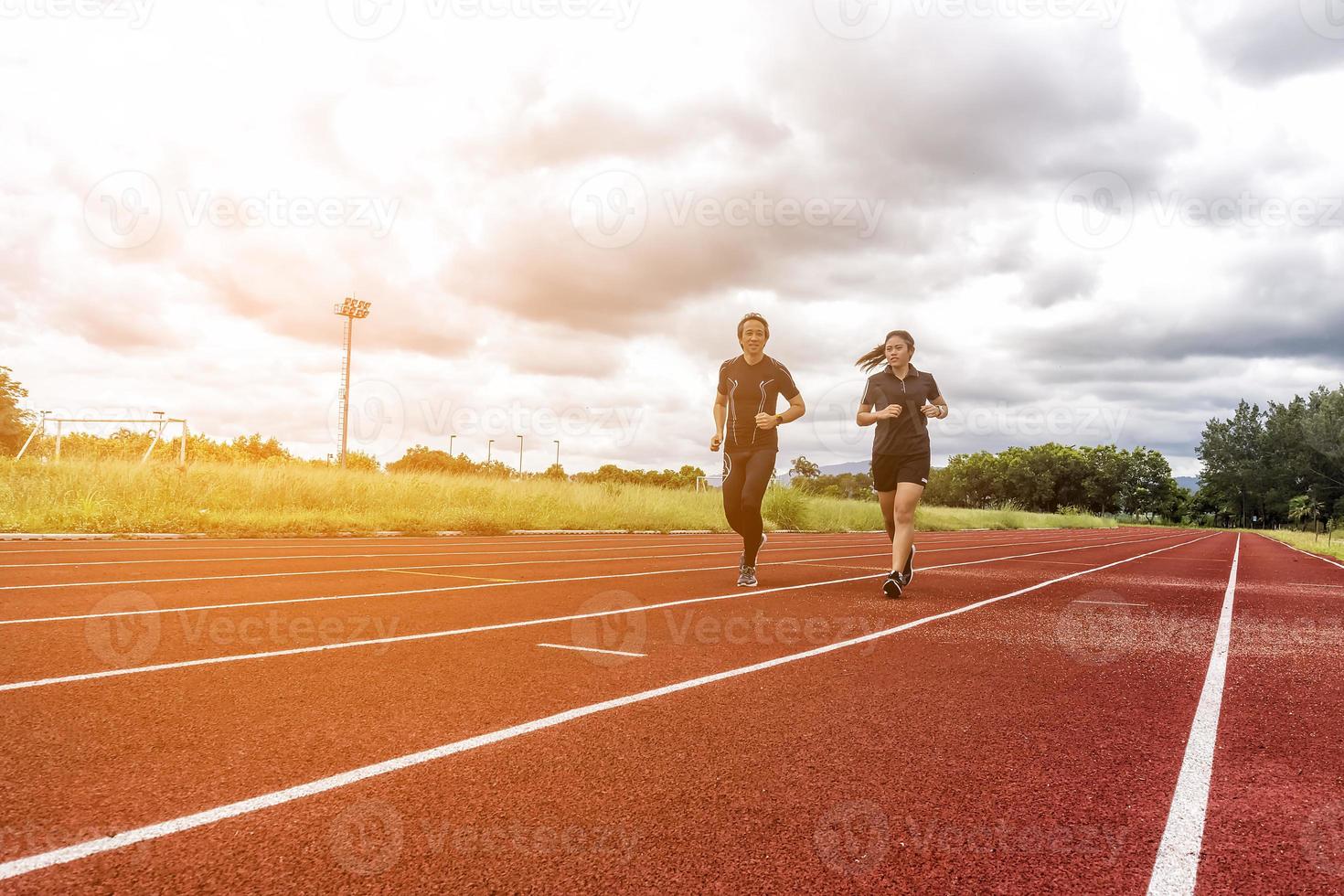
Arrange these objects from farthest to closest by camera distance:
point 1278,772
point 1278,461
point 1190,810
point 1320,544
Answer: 1. point 1278,461
2. point 1320,544
3. point 1278,772
4. point 1190,810

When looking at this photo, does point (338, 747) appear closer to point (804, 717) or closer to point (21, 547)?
point (804, 717)

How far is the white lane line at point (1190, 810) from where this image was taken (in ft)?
7.26

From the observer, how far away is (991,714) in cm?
387

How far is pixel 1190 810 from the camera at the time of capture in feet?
8.96

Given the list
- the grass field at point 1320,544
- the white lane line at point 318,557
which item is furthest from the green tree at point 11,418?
the grass field at point 1320,544

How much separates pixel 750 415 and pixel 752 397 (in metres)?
0.18

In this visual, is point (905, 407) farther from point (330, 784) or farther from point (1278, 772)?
point (330, 784)

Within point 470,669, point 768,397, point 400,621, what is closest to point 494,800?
point 470,669

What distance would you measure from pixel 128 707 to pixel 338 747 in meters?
1.15

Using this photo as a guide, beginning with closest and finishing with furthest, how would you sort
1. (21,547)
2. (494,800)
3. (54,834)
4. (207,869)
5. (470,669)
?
(207,869)
(54,834)
(494,800)
(470,669)
(21,547)

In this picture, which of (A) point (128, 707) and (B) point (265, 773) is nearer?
(B) point (265, 773)

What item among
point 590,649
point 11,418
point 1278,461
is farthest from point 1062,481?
point 590,649

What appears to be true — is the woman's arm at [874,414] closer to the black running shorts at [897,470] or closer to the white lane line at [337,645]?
the black running shorts at [897,470]

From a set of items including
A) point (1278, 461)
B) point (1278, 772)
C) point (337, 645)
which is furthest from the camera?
point (1278, 461)
